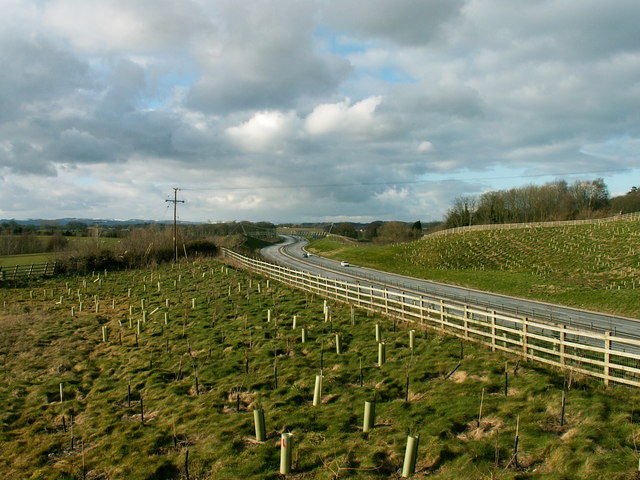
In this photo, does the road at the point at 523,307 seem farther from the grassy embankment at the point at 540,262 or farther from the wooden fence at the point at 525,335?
the wooden fence at the point at 525,335

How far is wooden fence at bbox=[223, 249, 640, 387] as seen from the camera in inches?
391

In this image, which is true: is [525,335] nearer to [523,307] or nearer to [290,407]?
[290,407]

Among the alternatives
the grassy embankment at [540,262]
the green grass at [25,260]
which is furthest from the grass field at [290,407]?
the green grass at [25,260]

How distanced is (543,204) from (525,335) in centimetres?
8591

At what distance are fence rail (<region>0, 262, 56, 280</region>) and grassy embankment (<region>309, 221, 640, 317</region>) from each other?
124 feet

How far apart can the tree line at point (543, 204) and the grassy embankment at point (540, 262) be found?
87.8 feet

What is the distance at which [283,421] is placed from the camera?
9.44 m

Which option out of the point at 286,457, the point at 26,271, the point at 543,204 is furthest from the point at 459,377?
the point at 543,204

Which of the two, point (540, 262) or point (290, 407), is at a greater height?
point (540, 262)

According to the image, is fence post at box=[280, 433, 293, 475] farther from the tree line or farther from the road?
the tree line

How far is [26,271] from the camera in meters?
42.2

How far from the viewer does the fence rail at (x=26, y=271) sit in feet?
131

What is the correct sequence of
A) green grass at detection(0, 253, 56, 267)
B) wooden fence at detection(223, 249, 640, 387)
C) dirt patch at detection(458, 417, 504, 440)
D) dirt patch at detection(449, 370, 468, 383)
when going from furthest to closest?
green grass at detection(0, 253, 56, 267) → dirt patch at detection(449, 370, 468, 383) → wooden fence at detection(223, 249, 640, 387) → dirt patch at detection(458, 417, 504, 440)

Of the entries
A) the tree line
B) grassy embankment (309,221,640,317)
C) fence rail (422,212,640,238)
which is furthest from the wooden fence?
the tree line
